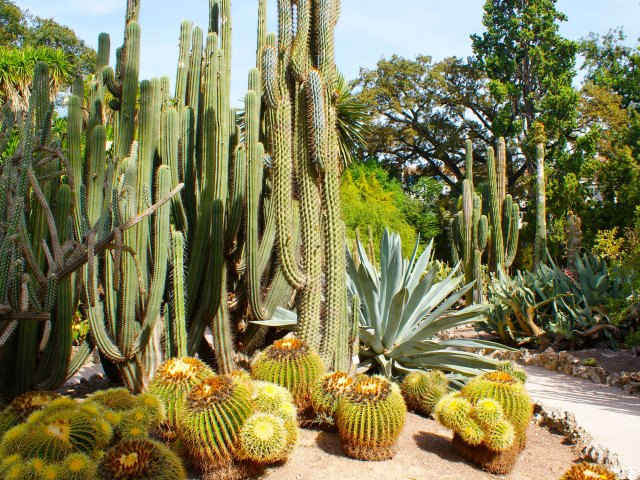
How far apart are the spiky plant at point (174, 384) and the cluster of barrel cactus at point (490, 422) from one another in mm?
1478

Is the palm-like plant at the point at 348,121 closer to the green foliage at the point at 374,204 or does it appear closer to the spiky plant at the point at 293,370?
the spiky plant at the point at 293,370

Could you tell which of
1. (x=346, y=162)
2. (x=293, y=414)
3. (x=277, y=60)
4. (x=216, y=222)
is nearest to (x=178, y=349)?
(x=216, y=222)

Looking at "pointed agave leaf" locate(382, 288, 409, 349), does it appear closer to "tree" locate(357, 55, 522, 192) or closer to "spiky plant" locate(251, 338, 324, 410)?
"spiky plant" locate(251, 338, 324, 410)

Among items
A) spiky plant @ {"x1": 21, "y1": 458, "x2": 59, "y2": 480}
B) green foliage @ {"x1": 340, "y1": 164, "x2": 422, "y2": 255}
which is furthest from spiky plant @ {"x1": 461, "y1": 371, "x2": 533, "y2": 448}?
green foliage @ {"x1": 340, "y1": 164, "x2": 422, "y2": 255}

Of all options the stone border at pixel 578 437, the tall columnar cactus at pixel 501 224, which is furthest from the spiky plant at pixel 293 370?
the tall columnar cactus at pixel 501 224

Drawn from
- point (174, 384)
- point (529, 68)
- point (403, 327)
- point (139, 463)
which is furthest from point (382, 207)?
point (139, 463)

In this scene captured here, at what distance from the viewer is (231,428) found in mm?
2986

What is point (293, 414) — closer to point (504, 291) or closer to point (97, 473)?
point (97, 473)

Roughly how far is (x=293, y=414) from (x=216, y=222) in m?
1.93

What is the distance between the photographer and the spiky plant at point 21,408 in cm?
306

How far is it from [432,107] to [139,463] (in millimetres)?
28364

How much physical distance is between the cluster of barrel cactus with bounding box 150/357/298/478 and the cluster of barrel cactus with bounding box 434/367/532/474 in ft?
3.23

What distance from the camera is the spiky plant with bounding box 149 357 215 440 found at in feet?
11.0

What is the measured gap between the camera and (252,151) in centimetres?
505
